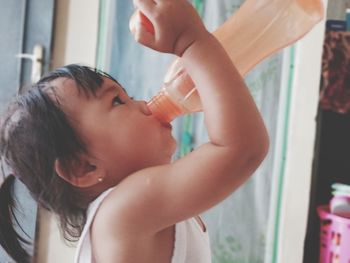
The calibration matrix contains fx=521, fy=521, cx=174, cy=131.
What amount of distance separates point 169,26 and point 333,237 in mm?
990

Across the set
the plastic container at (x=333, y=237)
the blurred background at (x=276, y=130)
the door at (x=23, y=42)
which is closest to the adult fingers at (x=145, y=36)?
the blurred background at (x=276, y=130)

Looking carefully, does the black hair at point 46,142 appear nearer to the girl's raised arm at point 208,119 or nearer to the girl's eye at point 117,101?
the girl's eye at point 117,101

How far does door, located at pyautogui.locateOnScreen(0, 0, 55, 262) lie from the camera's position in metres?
1.93

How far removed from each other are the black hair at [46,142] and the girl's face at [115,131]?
12 mm

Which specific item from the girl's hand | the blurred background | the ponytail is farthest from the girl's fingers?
the blurred background

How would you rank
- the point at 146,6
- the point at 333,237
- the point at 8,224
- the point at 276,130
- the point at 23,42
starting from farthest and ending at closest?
the point at 23,42 < the point at 276,130 < the point at 333,237 < the point at 8,224 < the point at 146,6

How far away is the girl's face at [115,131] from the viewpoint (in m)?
0.67

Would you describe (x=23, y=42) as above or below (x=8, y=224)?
above

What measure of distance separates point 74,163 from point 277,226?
0.93m

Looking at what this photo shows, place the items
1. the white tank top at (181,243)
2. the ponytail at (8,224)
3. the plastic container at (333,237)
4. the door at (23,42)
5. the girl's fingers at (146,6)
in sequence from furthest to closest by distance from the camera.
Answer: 1. the door at (23,42)
2. the plastic container at (333,237)
3. the ponytail at (8,224)
4. the white tank top at (181,243)
5. the girl's fingers at (146,6)

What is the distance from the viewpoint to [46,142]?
2.28 ft

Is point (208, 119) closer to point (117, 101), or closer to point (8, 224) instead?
point (117, 101)

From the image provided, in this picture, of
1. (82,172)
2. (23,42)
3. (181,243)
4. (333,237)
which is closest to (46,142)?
(82,172)

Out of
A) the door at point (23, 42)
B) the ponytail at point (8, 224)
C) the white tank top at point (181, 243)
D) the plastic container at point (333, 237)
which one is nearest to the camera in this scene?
the white tank top at point (181, 243)
